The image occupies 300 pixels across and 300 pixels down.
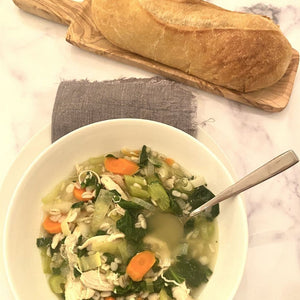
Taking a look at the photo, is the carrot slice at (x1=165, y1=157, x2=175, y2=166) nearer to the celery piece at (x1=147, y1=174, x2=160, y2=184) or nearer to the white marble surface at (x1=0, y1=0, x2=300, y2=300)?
the celery piece at (x1=147, y1=174, x2=160, y2=184)

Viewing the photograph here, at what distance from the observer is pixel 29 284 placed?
1.17 metres

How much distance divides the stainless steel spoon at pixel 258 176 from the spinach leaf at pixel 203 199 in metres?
0.03

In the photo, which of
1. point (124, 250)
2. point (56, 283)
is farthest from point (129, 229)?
point (56, 283)

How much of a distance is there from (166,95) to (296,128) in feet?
1.77

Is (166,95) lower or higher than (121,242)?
higher

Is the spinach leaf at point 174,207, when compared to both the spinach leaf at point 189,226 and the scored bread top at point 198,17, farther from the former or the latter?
the scored bread top at point 198,17

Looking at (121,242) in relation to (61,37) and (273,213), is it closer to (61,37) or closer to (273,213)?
(273,213)

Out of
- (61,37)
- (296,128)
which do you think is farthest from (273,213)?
(61,37)

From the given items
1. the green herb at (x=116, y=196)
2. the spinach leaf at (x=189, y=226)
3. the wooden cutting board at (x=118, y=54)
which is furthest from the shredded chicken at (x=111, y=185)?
the wooden cutting board at (x=118, y=54)

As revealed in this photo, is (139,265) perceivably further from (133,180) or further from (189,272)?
(133,180)

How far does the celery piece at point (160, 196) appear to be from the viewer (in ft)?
4.16

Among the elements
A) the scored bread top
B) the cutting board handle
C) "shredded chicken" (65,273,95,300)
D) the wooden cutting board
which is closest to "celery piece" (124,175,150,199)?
"shredded chicken" (65,273,95,300)

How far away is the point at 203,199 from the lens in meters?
1.26

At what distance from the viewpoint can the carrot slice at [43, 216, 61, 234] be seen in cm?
126
